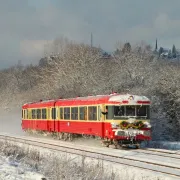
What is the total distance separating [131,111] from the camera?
21859mm

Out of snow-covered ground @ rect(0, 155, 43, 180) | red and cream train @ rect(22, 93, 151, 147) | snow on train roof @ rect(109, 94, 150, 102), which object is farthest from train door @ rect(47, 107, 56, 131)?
snow-covered ground @ rect(0, 155, 43, 180)

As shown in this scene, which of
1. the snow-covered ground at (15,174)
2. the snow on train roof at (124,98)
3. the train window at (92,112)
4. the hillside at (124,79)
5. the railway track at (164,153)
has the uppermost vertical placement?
the hillside at (124,79)

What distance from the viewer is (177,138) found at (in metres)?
35.6

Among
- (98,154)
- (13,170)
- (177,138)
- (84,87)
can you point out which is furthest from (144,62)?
(13,170)

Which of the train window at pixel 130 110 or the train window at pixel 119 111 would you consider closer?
the train window at pixel 119 111

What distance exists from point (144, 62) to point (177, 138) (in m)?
14.5

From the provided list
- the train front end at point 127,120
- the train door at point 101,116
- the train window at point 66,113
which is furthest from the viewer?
the train window at point 66,113

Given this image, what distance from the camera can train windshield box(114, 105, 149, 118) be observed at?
21.6 m

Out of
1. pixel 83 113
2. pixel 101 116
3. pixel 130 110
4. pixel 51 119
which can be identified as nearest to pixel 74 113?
pixel 83 113

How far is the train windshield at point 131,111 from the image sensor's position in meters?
21.6

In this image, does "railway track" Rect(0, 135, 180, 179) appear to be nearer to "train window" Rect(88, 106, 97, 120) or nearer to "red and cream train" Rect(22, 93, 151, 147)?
"red and cream train" Rect(22, 93, 151, 147)

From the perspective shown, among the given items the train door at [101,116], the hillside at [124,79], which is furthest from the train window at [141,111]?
Result: the hillside at [124,79]

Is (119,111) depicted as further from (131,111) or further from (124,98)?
(124,98)

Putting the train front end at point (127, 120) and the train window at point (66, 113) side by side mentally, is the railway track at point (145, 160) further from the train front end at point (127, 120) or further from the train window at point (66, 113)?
the train window at point (66, 113)
